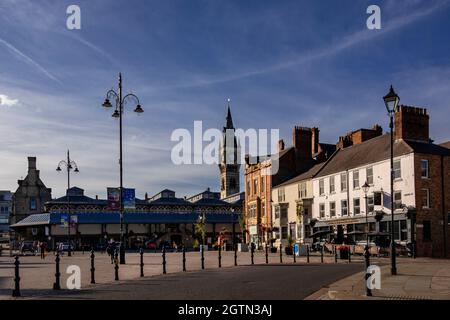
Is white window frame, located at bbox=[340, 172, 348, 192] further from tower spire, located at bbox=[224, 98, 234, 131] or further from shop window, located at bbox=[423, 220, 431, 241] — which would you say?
tower spire, located at bbox=[224, 98, 234, 131]

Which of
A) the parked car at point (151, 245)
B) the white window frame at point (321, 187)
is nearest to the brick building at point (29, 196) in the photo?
the parked car at point (151, 245)

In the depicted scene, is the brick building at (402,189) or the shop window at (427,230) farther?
the shop window at (427,230)

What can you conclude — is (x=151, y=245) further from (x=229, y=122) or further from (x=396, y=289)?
(x=229, y=122)

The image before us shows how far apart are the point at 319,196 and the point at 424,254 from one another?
16.3 metres

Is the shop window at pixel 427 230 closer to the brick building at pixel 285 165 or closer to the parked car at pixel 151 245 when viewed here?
the brick building at pixel 285 165

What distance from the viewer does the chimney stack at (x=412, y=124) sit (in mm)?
42656

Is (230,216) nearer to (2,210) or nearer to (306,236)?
(306,236)

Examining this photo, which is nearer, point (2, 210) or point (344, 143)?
point (344, 143)

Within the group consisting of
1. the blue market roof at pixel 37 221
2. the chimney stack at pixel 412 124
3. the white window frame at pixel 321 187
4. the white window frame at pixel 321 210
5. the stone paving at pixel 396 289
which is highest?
the chimney stack at pixel 412 124

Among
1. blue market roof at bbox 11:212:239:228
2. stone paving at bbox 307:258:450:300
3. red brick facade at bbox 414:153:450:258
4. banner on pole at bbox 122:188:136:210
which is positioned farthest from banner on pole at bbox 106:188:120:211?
blue market roof at bbox 11:212:239:228

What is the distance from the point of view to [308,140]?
63812 mm

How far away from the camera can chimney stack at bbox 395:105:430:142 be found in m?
42.7
